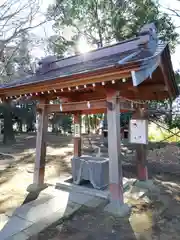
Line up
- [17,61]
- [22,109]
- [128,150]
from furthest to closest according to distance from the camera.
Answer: [22,109] < [17,61] < [128,150]

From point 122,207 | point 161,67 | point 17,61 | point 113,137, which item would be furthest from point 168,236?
point 17,61

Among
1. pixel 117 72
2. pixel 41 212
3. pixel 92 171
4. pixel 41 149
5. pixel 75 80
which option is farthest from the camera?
pixel 41 149

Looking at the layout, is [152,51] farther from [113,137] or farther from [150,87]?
[113,137]

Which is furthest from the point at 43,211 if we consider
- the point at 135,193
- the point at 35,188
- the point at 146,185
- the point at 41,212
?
the point at 146,185

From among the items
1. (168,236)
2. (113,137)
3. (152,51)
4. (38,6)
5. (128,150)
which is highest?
(38,6)

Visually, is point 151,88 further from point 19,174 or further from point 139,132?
point 19,174

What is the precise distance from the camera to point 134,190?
474 centimetres

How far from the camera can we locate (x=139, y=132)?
14.1 ft

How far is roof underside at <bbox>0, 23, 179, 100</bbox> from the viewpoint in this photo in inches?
121

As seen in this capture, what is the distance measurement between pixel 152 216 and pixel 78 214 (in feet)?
4.35

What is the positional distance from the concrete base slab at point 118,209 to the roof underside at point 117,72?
2149mm

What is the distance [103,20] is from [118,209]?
12259 millimetres

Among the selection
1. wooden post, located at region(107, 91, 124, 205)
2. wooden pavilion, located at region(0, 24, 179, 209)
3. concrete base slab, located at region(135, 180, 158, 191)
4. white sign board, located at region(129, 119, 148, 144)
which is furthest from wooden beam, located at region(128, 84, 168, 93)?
concrete base slab, located at region(135, 180, 158, 191)

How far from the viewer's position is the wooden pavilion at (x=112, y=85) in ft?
10.6
